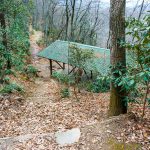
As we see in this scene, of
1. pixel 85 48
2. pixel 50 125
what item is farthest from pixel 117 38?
pixel 85 48

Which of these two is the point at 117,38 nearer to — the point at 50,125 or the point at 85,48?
the point at 50,125

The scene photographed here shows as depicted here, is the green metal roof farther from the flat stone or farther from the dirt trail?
the flat stone

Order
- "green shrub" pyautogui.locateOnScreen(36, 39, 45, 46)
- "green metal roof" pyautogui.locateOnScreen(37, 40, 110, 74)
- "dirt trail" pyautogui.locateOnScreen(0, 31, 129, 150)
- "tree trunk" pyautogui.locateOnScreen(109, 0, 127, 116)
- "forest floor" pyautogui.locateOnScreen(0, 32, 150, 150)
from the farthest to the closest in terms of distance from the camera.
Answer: "green shrub" pyautogui.locateOnScreen(36, 39, 45, 46)
"green metal roof" pyautogui.locateOnScreen(37, 40, 110, 74)
"tree trunk" pyautogui.locateOnScreen(109, 0, 127, 116)
"dirt trail" pyautogui.locateOnScreen(0, 31, 129, 150)
"forest floor" pyautogui.locateOnScreen(0, 32, 150, 150)

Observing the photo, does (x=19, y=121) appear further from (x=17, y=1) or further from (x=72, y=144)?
(x=17, y=1)

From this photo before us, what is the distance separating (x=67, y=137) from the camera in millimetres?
5516

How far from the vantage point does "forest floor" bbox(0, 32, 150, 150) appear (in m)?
5.14

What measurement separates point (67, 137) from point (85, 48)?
9.88 m

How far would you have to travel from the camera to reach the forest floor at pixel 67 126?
202 inches

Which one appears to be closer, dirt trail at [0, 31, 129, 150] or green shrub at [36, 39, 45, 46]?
dirt trail at [0, 31, 129, 150]

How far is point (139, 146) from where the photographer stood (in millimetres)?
4844

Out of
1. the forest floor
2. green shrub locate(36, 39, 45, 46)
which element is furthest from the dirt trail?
green shrub locate(36, 39, 45, 46)

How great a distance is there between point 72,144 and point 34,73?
50.8ft

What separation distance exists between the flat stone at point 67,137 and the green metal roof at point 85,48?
8.44 meters

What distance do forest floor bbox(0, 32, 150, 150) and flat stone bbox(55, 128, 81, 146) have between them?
0.28 ft
